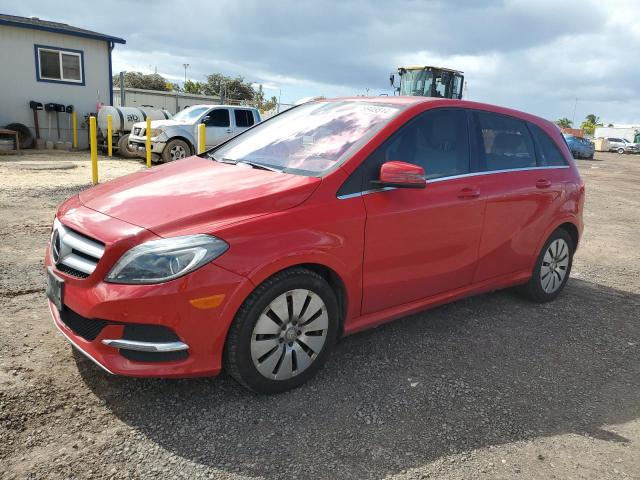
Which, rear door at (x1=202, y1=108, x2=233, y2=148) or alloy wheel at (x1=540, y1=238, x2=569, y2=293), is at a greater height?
rear door at (x1=202, y1=108, x2=233, y2=148)

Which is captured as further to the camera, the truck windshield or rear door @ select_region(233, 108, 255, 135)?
the truck windshield

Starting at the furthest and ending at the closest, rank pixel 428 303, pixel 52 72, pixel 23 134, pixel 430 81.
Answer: pixel 430 81 → pixel 52 72 → pixel 23 134 → pixel 428 303

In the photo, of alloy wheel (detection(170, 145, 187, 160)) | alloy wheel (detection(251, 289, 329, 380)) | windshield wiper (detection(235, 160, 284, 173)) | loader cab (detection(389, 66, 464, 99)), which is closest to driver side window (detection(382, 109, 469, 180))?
windshield wiper (detection(235, 160, 284, 173))

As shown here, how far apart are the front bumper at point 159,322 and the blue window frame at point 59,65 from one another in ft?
58.2

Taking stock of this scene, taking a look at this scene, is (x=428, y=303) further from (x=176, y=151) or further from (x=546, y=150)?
(x=176, y=151)

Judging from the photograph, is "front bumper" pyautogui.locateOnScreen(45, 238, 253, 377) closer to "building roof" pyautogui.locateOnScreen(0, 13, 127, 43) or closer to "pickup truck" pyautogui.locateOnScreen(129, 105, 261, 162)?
"pickup truck" pyautogui.locateOnScreen(129, 105, 261, 162)

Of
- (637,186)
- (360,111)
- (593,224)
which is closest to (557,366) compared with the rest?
(360,111)

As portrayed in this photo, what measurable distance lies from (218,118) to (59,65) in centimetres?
779

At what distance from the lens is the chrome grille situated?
2.63 m

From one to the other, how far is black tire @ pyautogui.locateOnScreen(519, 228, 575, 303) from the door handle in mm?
1230

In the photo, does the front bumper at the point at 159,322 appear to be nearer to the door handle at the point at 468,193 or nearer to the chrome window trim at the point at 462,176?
the chrome window trim at the point at 462,176

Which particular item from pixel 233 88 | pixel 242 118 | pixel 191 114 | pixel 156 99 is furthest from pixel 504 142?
pixel 233 88

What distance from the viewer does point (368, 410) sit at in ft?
9.48

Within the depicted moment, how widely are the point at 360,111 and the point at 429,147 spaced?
56cm
